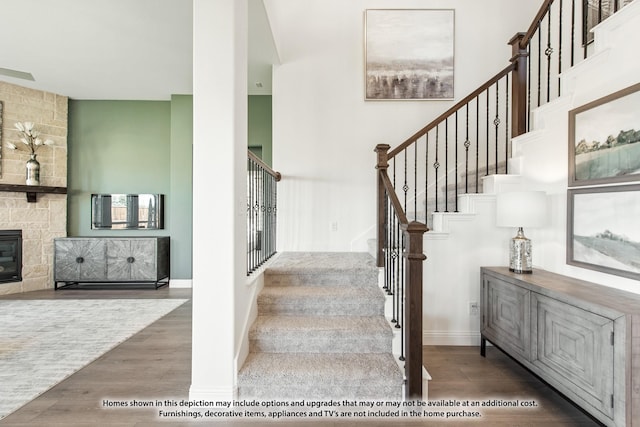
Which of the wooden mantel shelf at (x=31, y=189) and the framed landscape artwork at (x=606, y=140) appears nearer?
the framed landscape artwork at (x=606, y=140)

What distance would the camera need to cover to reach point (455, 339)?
2992mm

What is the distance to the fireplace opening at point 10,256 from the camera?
4.76 metres

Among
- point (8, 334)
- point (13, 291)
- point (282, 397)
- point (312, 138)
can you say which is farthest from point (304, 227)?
point (13, 291)

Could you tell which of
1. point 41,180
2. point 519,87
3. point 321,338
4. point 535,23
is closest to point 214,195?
point 321,338

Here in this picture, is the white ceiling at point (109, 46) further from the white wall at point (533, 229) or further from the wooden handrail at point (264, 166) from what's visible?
the white wall at point (533, 229)

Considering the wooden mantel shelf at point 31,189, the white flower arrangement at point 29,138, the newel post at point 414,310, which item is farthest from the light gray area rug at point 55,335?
the newel post at point 414,310

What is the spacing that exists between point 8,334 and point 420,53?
18.5 ft

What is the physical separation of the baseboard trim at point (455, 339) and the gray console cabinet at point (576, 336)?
0.42 metres

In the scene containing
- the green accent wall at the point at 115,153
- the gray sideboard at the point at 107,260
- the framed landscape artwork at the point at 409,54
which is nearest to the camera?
the framed landscape artwork at the point at 409,54

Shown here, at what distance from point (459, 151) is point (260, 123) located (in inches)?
129

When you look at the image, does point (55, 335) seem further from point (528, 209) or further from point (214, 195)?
point (528, 209)

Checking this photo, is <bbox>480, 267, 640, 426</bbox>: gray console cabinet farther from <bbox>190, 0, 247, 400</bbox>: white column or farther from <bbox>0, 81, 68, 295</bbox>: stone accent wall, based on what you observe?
<bbox>0, 81, 68, 295</bbox>: stone accent wall

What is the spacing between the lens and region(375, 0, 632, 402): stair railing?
1970 millimetres

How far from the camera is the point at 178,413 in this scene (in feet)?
6.37
